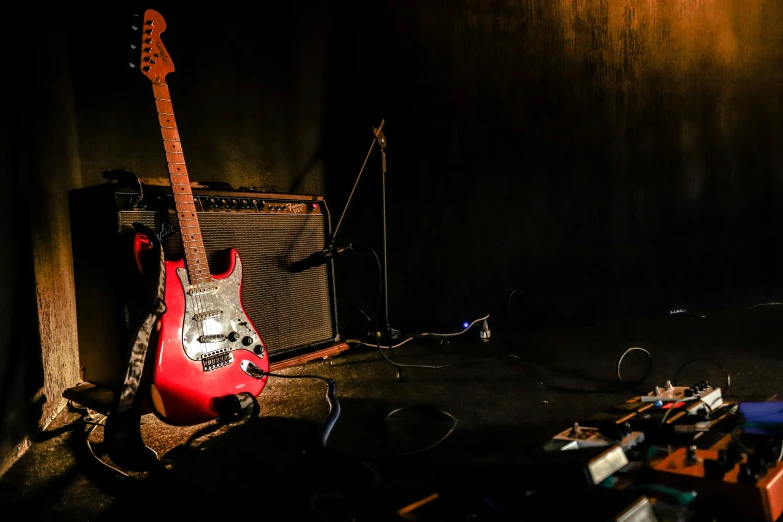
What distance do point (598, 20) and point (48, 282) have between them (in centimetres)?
324

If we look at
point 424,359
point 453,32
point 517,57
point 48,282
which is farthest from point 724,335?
point 48,282

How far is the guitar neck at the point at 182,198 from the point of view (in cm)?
142

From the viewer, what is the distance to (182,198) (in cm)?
150

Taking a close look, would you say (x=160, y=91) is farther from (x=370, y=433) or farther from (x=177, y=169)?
(x=370, y=433)

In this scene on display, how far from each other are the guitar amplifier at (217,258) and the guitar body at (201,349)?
95mm

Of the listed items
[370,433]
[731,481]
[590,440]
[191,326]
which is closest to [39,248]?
[191,326]

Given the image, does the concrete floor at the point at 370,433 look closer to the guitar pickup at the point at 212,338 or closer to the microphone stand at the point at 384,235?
the microphone stand at the point at 384,235

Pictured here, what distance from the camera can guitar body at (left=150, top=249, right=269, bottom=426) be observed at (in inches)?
50.4

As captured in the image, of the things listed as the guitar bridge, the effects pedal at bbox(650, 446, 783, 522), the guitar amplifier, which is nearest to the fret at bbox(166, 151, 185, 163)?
the guitar amplifier

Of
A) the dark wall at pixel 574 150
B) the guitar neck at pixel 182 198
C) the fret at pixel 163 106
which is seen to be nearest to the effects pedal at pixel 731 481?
the guitar neck at pixel 182 198

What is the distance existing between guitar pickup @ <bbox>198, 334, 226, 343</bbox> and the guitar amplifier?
19 cm

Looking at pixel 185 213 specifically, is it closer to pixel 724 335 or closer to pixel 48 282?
pixel 48 282

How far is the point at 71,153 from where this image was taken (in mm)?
1725

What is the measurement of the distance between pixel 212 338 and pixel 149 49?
946mm
